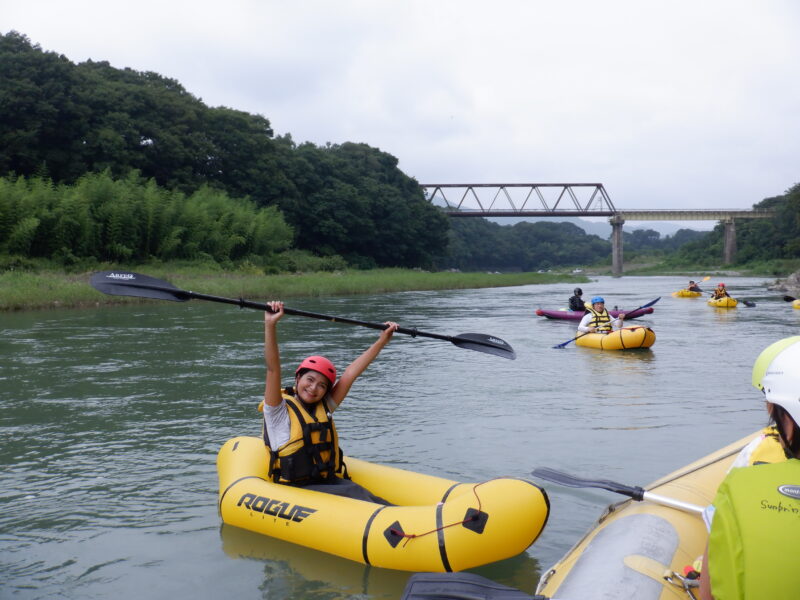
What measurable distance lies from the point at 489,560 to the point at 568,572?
709 mm

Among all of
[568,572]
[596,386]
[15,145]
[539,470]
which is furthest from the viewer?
[15,145]

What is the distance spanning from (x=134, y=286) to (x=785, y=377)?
4246 mm

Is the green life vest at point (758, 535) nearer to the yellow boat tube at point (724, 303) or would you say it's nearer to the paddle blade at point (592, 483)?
the paddle blade at point (592, 483)

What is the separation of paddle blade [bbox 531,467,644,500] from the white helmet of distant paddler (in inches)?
48.3

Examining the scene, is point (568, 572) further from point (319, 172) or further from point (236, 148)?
point (319, 172)

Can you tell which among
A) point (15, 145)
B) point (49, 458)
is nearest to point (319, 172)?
point (15, 145)

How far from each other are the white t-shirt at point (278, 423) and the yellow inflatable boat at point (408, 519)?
262 millimetres

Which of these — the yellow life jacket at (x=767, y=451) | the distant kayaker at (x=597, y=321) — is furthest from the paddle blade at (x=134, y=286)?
the distant kayaker at (x=597, y=321)

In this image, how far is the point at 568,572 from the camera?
2.72 m

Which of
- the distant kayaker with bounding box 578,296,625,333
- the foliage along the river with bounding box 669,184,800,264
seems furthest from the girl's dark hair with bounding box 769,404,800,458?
the foliage along the river with bounding box 669,184,800,264

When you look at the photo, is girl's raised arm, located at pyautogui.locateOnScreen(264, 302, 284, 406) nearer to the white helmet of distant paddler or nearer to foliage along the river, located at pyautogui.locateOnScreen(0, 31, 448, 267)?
the white helmet of distant paddler

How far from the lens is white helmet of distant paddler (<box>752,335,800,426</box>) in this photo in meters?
1.92

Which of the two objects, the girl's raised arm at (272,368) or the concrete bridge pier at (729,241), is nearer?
the girl's raised arm at (272,368)

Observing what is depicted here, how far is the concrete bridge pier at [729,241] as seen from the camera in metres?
61.3
